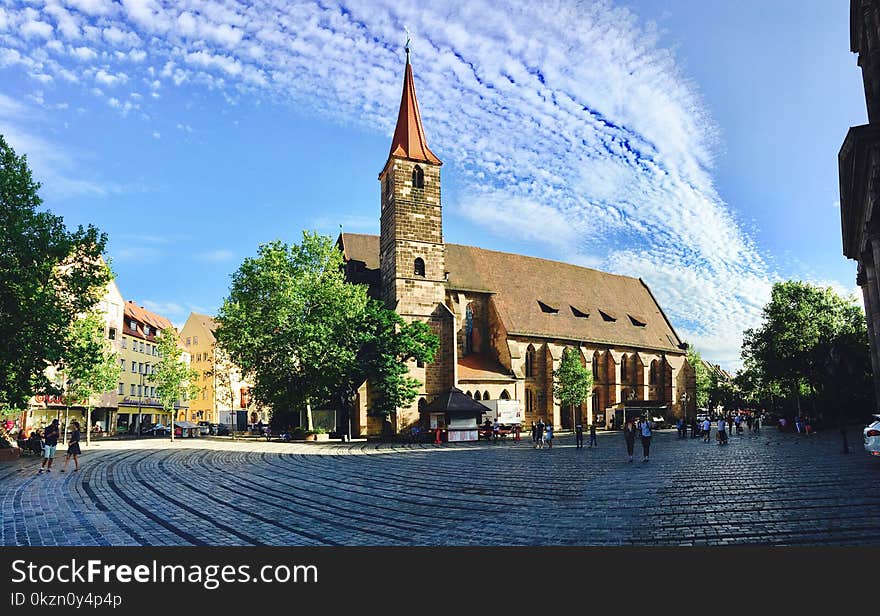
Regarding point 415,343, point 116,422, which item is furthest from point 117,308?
point 415,343

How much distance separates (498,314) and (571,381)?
321 inches

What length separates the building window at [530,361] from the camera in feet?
171

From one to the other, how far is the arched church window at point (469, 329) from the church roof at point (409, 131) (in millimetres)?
12567

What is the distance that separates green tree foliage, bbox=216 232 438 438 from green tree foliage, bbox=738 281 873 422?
95.5 ft

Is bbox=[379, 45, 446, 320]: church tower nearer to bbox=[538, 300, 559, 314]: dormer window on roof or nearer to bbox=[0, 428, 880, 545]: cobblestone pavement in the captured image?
bbox=[538, 300, 559, 314]: dormer window on roof

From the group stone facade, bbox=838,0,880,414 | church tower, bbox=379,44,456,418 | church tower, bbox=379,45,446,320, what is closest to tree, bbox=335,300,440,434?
church tower, bbox=379,44,456,418

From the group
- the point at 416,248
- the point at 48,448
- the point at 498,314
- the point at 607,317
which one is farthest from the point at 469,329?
the point at 48,448

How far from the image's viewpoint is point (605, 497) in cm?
1294

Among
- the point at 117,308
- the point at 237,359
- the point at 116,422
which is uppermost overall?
the point at 117,308

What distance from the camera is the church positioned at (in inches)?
1732

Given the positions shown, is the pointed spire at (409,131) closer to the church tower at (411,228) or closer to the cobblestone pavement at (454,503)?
the church tower at (411,228)

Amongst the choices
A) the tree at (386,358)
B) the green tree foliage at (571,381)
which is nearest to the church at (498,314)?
the green tree foliage at (571,381)

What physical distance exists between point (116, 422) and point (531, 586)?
68102mm

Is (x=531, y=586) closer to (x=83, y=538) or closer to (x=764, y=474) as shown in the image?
(x=83, y=538)
